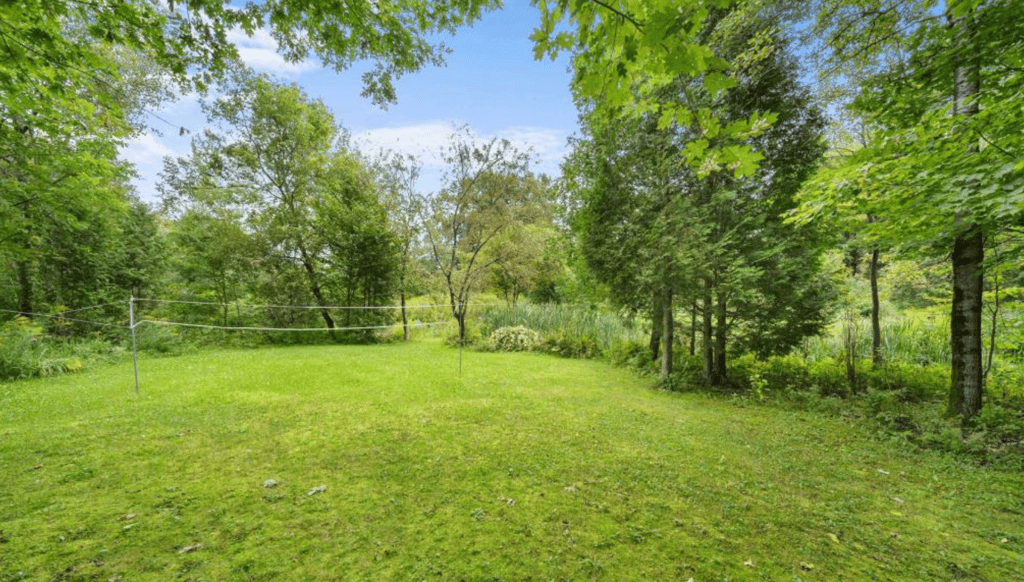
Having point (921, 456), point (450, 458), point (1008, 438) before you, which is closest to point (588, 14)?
point (450, 458)

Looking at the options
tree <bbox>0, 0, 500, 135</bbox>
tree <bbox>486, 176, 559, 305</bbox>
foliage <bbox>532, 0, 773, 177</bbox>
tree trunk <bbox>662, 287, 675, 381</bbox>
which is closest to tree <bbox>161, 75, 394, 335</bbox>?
tree <bbox>486, 176, 559, 305</bbox>

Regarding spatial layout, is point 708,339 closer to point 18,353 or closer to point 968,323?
point 968,323

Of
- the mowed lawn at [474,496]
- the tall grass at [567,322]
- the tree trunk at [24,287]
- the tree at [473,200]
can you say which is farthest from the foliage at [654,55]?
the tree trunk at [24,287]

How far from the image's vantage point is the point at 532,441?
11.7 ft

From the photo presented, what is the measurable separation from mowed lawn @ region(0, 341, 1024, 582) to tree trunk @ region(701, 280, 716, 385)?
1.22 metres

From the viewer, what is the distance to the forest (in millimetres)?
2502

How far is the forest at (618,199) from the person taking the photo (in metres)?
2.50

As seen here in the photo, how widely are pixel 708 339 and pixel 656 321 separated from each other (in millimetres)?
1365

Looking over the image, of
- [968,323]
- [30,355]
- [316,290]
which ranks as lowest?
[30,355]

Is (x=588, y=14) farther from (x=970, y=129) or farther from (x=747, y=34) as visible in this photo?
(x=747, y=34)

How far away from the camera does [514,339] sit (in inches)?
415

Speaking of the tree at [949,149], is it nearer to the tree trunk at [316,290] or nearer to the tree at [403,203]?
the tree at [403,203]

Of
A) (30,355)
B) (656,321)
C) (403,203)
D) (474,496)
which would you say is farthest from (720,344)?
(30,355)

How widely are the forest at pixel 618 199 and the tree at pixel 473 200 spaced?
79 mm
